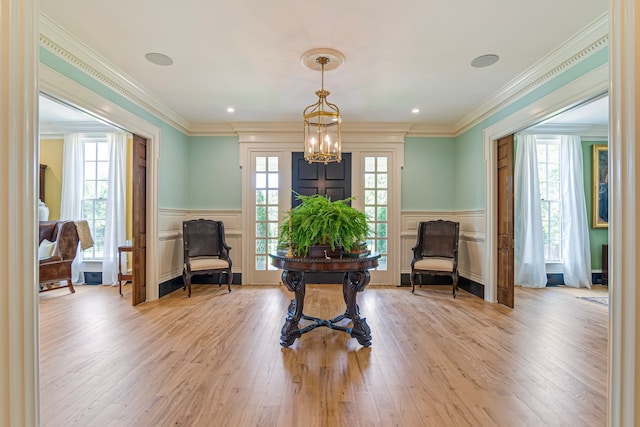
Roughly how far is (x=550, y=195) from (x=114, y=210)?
24.1 ft

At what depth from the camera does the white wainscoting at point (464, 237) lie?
15.4ft

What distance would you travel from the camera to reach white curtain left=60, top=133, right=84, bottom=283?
5.60m

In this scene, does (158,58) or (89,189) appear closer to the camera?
(158,58)

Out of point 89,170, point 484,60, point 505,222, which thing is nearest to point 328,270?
point 484,60

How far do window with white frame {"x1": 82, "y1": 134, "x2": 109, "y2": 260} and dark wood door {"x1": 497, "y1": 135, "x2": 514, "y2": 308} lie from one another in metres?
6.17

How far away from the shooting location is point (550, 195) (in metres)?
5.68

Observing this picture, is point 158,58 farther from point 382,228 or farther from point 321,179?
point 382,228

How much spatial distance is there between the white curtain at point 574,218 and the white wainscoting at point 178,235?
546cm

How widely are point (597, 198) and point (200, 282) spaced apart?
268 inches

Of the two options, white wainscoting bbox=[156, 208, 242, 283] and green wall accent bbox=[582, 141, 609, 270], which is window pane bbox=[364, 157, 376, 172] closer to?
white wainscoting bbox=[156, 208, 242, 283]

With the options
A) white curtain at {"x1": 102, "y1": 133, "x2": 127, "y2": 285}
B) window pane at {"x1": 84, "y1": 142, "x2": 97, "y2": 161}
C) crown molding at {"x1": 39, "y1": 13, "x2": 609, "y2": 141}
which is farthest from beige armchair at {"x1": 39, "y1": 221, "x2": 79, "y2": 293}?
crown molding at {"x1": 39, "y1": 13, "x2": 609, "y2": 141}

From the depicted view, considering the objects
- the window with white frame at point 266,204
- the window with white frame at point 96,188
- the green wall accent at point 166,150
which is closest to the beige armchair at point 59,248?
the window with white frame at point 96,188

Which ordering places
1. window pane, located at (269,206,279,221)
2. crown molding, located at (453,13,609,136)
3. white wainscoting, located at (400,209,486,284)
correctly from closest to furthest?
crown molding, located at (453,13,609,136), white wainscoting, located at (400,209,486,284), window pane, located at (269,206,279,221)

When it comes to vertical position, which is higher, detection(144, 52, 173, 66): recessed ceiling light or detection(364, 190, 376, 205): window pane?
detection(144, 52, 173, 66): recessed ceiling light
